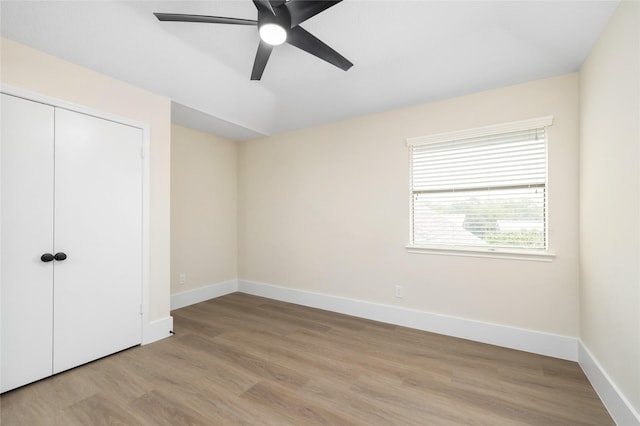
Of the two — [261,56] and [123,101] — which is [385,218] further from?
[123,101]

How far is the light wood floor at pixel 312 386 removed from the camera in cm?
177

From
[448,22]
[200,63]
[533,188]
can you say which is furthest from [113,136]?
[533,188]

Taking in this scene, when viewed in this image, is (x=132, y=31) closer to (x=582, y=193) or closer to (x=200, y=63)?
(x=200, y=63)

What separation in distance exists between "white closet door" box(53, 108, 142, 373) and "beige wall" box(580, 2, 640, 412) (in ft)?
12.3

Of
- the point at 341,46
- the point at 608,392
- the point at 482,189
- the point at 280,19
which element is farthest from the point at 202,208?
the point at 608,392

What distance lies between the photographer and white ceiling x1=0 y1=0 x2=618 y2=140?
206 cm

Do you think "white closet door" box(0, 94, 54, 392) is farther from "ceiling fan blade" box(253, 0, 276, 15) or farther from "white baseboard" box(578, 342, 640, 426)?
"white baseboard" box(578, 342, 640, 426)

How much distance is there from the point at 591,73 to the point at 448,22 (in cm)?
117

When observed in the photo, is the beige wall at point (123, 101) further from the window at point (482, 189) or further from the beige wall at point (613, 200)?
the beige wall at point (613, 200)

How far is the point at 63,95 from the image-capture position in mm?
2307

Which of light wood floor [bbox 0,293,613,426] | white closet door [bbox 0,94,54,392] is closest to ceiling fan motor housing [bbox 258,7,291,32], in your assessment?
white closet door [bbox 0,94,54,392]

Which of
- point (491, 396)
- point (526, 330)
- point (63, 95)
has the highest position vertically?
point (63, 95)

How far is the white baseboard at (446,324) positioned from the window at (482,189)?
772 mm

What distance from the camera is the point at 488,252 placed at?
9.21 ft
